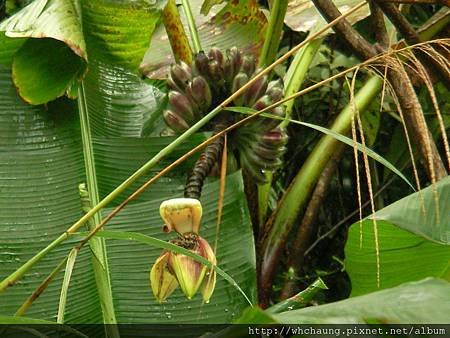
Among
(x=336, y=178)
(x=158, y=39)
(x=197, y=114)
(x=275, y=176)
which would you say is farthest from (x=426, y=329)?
(x=336, y=178)

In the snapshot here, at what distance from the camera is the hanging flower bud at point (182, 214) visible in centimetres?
76

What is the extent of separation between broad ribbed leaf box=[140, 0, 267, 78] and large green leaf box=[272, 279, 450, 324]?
0.97 m

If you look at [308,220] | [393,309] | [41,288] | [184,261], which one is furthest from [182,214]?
[308,220]

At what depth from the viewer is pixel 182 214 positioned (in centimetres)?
76

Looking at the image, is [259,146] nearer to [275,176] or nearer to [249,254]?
[249,254]

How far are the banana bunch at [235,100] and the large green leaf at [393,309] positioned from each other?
0.62 m

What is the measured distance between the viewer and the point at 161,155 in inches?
29.6

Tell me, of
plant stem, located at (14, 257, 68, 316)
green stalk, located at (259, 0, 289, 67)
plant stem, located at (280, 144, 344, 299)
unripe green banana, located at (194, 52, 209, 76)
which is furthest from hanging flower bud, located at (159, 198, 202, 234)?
plant stem, located at (280, 144, 344, 299)

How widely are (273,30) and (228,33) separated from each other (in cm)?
25

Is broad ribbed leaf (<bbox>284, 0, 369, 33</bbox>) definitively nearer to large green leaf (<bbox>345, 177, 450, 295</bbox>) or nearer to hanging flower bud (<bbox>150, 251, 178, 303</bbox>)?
large green leaf (<bbox>345, 177, 450, 295</bbox>)

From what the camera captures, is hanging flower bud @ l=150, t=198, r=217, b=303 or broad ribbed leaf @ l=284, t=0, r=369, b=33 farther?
broad ribbed leaf @ l=284, t=0, r=369, b=33

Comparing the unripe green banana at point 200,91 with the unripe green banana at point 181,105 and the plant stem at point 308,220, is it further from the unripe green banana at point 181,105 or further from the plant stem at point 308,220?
the plant stem at point 308,220

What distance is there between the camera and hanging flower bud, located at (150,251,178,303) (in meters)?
0.76

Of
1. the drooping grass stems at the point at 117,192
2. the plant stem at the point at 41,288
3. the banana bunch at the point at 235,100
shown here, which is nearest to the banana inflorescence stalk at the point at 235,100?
the banana bunch at the point at 235,100
